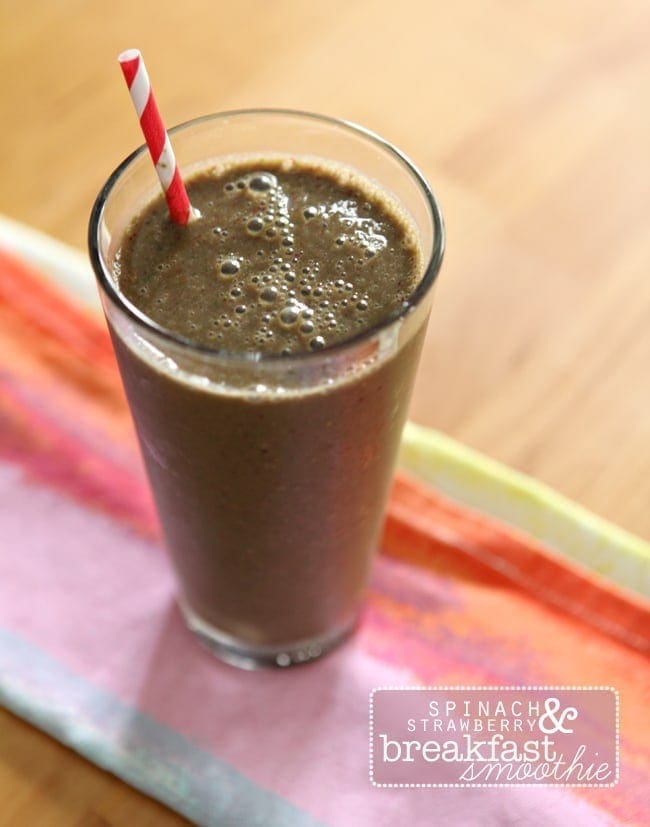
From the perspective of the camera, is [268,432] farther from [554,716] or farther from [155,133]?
[554,716]

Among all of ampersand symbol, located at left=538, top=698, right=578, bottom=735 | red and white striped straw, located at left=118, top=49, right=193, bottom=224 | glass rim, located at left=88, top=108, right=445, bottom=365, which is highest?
red and white striped straw, located at left=118, top=49, right=193, bottom=224

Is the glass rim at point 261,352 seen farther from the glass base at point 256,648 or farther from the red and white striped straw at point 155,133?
the glass base at point 256,648

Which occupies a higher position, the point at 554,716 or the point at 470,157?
the point at 470,157

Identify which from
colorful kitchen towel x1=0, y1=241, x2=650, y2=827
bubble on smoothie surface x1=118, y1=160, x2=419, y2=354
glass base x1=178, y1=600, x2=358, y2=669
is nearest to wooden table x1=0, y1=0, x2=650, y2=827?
colorful kitchen towel x1=0, y1=241, x2=650, y2=827

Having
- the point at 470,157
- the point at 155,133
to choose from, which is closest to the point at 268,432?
the point at 155,133

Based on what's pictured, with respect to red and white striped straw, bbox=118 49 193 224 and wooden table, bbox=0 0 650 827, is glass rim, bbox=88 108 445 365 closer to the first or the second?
red and white striped straw, bbox=118 49 193 224

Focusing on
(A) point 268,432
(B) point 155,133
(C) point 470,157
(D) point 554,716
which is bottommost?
(D) point 554,716

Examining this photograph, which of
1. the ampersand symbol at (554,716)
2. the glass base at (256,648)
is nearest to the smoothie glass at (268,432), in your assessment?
the glass base at (256,648)
